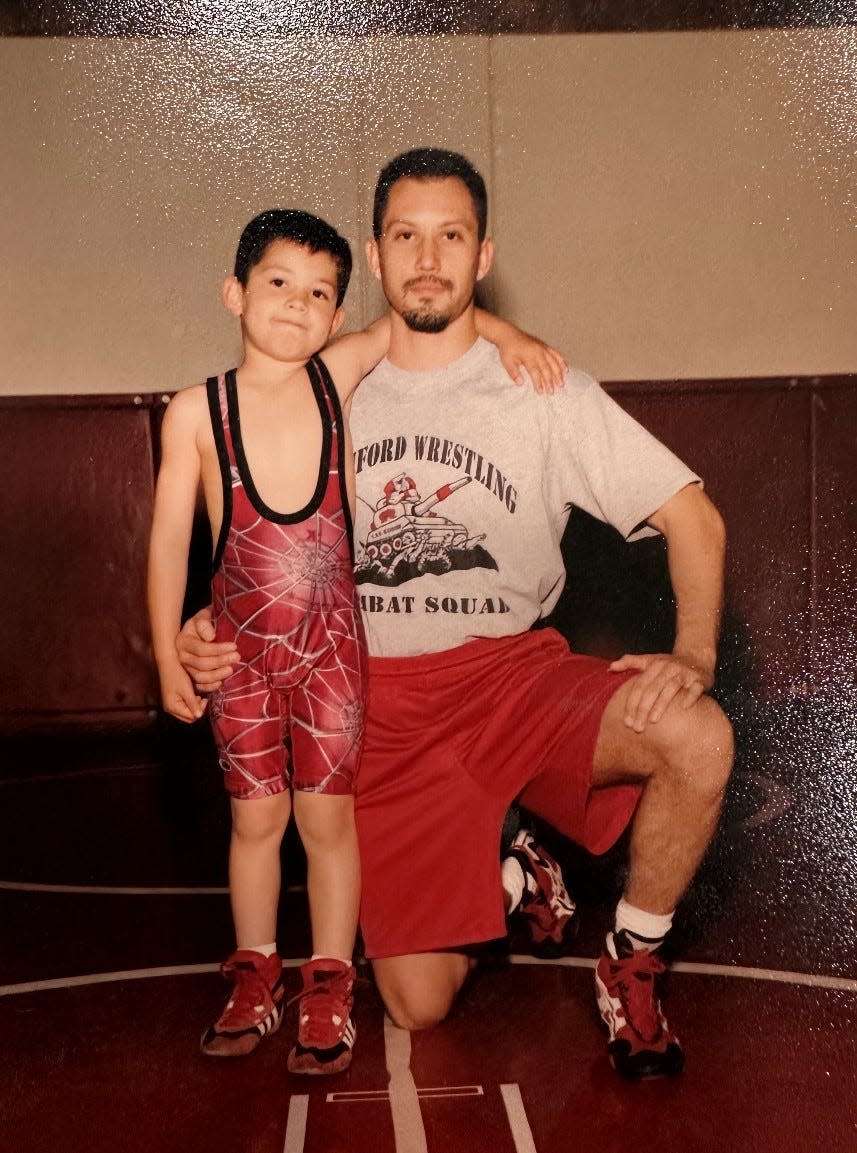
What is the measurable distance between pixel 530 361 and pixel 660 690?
1.50 ft

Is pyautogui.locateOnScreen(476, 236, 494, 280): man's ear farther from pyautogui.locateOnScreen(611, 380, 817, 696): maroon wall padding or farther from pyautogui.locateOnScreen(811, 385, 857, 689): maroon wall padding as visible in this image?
pyautogui.locateOnScreen(811, 385, 857, 689): maroon wall padding

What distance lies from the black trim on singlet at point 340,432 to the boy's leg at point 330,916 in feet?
0.94

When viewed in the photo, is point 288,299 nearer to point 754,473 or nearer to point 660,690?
point 660,690

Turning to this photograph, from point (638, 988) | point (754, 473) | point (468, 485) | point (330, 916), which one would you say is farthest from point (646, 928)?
point (754, 473)

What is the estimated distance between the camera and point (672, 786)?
4.32ft

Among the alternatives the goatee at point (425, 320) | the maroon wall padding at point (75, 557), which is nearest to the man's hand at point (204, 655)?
the goatee at point (425, 320)

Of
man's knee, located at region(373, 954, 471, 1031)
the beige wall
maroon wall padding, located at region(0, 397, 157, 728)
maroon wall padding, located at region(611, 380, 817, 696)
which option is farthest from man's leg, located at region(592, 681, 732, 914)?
maroon wall padding, located at region(0, 397, 157, 728)

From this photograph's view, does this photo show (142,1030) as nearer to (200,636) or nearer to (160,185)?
(200,636)

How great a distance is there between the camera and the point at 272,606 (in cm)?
131

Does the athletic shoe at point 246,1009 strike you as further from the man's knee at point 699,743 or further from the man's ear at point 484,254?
the man's ear at point 484,254

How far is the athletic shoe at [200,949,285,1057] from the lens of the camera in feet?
4.29

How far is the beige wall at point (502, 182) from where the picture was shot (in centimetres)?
186

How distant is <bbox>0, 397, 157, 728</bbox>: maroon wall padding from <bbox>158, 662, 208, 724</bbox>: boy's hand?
4.89ft

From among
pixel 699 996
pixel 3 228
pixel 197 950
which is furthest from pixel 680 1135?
pixel 3 228
